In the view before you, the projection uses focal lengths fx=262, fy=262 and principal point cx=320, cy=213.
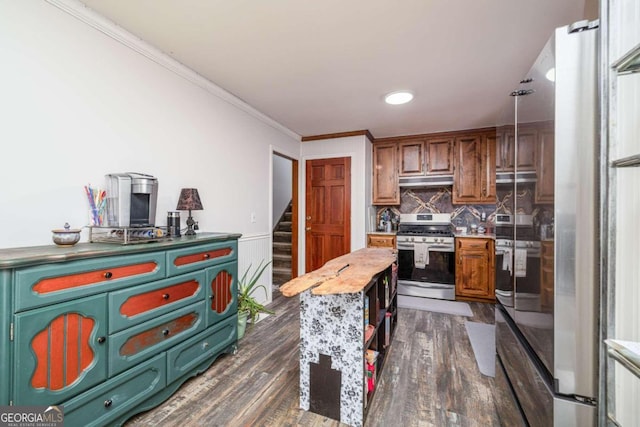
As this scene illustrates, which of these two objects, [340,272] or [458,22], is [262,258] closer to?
[340,272]

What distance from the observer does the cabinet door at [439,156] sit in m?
4.16

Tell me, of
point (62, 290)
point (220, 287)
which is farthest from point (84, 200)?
point (220, 287)

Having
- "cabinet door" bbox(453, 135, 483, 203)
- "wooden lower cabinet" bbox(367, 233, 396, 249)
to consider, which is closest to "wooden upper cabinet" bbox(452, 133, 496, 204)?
"cabinet door" bbox(453, 135, 483, 203)

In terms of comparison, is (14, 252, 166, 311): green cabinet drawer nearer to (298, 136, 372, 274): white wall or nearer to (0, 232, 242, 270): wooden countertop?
→ (0, 232, 242, 270): wooden countertop

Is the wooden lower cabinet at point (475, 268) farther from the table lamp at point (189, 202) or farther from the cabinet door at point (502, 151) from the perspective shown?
the table lamp at point (189, 202)

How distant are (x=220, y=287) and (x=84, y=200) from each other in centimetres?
109

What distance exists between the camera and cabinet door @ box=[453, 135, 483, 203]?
400cm

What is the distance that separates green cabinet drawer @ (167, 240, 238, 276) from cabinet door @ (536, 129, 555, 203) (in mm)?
2068

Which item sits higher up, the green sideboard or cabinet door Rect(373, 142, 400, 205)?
cabinet door Rect(373, 142, 400, 205)

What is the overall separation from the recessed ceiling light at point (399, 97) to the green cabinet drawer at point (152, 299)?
257 cm

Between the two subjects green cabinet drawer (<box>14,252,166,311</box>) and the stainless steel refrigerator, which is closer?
the stainless steel refrigerator

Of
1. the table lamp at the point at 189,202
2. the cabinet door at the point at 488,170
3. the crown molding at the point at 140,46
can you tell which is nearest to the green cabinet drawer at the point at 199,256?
the table lamp at the point at 189,202

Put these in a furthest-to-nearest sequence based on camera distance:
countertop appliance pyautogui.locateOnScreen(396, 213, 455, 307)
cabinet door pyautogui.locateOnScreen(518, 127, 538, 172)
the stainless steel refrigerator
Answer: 1. countertop appliance pyautogui.locateOnScreen(396, 213, 455, 307)
2. cabinet door pyautogui.locateOnScreen(518, 127, 538, 172)
3. the stainless steel refrigerator

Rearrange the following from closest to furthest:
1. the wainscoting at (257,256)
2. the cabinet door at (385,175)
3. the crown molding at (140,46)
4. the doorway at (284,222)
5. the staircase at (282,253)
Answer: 1. the crown molding at (140,46)
2. the wainscoting at (257,256)
3. the cabinet door at (385,175)
4. the doorway at (284,222)
5. the staircase at (282,253)
